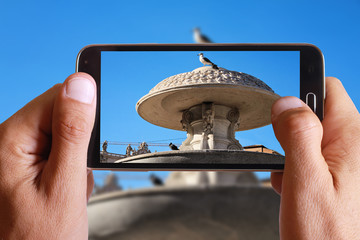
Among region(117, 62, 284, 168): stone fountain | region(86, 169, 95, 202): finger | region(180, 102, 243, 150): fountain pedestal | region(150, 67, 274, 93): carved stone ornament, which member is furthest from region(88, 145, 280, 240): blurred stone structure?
region(180, 102, 243, 150): fountain pedestal

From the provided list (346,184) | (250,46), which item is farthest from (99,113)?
(346,184)

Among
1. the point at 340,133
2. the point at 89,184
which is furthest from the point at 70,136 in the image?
the point at 340,133

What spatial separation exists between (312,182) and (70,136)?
1018mm

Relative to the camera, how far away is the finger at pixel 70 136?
1.50 metres

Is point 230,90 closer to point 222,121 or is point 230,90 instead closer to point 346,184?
point 222,121

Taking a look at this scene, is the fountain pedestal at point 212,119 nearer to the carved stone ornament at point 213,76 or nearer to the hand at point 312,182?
the carved stone ornament at point 213,76

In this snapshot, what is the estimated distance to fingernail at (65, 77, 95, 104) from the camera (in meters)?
1.53

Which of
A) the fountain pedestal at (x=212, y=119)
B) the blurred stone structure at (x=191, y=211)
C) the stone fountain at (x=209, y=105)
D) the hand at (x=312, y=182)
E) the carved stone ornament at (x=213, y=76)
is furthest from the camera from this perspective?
the fountain pedestal at (x=212, y=119)

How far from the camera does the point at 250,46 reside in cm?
199

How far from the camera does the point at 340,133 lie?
1715mm


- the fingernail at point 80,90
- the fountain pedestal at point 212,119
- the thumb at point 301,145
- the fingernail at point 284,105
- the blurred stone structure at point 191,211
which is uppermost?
the fountain pedestal at point 212,119

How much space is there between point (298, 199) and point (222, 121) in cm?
358

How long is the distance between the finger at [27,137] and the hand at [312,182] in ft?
3.41

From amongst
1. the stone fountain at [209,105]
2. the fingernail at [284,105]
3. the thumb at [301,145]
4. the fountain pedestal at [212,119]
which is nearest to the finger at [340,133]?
the thumb at [301,145]
